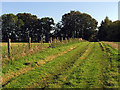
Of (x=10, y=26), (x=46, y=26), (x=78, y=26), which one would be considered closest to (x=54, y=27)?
(x=46, y=26)

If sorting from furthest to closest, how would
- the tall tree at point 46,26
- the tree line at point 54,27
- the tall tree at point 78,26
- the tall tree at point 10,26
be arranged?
the tall tree at point 78,26, the tall tree at point 46,26, the tree line at point 54,27, the tall tree at point 10,26

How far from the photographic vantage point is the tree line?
6475cm

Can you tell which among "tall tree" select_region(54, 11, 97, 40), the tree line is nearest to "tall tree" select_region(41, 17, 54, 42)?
the tree line

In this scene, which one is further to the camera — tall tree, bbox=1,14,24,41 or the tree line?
the tree line

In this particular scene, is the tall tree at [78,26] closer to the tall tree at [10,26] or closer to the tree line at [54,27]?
the tree line at [54,27]

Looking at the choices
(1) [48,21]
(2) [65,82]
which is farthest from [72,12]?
(2) [65,82]

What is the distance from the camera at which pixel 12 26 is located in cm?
6425

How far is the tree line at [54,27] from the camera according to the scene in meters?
64.8

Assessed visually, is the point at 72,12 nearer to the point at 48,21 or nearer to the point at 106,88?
the point at 48,21

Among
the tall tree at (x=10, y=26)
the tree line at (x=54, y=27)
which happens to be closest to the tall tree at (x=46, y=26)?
the tree line at (x=54, y=27)

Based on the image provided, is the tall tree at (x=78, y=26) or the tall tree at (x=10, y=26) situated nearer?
the tall tree at (x=10, y=26)

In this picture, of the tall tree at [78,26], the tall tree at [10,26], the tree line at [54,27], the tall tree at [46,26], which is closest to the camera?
the tall tree at [10,26]

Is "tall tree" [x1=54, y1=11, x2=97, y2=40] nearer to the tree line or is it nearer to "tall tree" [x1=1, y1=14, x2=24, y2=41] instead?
the tree line

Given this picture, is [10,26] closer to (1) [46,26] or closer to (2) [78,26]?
(1) [46,26]
